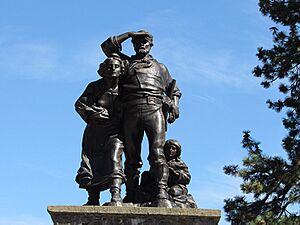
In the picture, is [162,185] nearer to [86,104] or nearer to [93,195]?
[93,195]

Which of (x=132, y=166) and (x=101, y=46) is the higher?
(x=101, y=46)

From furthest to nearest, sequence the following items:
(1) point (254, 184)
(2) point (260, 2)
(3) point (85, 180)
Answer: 1. (2) point (260, 2)
2. (1) point (254, 184)
3. (3) point (85, 180)

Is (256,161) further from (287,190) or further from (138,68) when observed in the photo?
(138,68)

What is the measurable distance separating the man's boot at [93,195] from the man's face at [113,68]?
121 cm

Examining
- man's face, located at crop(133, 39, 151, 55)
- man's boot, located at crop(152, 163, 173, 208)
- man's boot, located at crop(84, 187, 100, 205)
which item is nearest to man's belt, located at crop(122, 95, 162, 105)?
man's face, located at crop(133, 39, 151, 55)

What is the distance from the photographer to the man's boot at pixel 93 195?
706 cm

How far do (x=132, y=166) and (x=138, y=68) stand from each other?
3.42 ft

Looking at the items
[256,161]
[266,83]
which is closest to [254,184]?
[256,161]

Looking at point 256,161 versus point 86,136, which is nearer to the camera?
point 86,136

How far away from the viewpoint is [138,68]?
734 centimetres

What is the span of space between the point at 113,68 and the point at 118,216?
1.64 m

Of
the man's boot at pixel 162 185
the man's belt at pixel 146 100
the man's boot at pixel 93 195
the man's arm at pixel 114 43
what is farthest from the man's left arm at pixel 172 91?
the man's boot at pixel 93 195

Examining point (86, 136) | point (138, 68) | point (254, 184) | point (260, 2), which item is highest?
point (260, 2)

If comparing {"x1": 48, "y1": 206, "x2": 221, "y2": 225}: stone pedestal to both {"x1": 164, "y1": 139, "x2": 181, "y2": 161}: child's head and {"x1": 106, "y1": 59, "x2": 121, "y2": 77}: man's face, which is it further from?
{"x1": 106, "y1": 59, "x2": 121, "y2": 77}: man's face
